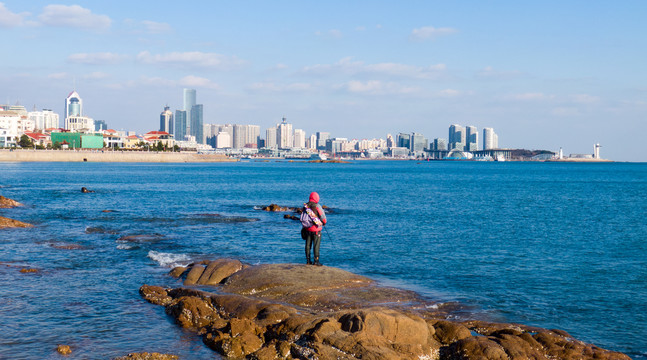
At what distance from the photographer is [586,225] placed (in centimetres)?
3806

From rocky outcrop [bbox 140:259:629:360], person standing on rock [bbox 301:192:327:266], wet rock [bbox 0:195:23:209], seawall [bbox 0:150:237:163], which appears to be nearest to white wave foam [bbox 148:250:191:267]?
rocky outcrop [bbox 140:259:629:360]

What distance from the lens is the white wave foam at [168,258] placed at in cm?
2159

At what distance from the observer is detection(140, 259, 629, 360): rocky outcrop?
10.8m

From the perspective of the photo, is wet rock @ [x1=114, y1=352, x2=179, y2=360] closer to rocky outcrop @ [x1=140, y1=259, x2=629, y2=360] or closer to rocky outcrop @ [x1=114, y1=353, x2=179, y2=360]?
rocky outcrop @ [x1=114, y1=353, x2=179, y2=360]

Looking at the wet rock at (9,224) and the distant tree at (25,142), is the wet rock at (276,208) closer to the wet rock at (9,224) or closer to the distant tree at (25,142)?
the wet rock at (9,224)

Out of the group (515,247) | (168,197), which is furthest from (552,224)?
(168,197)

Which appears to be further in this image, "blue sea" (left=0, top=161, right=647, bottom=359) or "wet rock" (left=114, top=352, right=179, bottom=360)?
"blue sea" (left=0, top=161, right=647, bottom=359)

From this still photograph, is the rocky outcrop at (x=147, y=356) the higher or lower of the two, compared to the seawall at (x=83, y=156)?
lower

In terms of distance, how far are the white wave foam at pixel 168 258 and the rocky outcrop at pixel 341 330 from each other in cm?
572

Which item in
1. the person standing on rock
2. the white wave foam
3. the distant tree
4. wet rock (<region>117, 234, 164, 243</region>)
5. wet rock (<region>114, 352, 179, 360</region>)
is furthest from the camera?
the distant tree

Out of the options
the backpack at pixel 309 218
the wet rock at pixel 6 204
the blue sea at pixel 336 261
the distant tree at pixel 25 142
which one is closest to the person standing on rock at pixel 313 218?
the backpack at pixel 309 218

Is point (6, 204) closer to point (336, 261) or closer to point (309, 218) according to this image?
point (336, 261)

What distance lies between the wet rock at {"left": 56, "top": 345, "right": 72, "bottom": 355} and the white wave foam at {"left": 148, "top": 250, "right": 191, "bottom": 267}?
9.78 meters

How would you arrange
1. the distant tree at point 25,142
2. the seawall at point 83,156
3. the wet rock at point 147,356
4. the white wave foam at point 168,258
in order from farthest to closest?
the distant tree at point 25,142 < the seawall at point 83,156 < the white wave foam at point 168,258 < the wet rock at point 147,356
